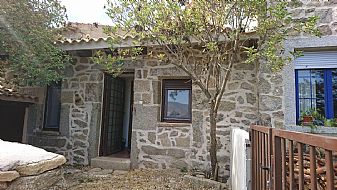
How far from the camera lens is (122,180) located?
4.75 m

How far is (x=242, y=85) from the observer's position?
5.28 meters

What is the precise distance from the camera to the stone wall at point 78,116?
6090 millimetres

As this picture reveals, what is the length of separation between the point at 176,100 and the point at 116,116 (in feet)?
6.94

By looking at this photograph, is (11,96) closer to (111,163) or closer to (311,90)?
(111,163)

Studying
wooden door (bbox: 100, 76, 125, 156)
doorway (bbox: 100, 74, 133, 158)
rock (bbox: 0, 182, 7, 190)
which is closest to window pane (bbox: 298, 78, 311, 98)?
doorway (bbox: 100, 74, 133, 158)

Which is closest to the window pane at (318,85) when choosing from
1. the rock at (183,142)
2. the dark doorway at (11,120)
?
the rock at (183,142)

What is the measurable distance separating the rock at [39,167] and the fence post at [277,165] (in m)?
2.60

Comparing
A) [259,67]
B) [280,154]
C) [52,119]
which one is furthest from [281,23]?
[52,119]

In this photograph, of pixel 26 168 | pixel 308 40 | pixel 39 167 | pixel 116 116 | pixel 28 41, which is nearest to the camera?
pixel 26 168

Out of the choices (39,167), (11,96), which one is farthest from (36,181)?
(11,96)

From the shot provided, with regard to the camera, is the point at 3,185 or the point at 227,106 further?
the point at 227,106

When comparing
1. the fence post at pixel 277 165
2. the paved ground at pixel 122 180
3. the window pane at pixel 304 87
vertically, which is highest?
the window pane at pixel 304 87

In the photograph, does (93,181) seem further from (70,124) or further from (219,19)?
(219,19)

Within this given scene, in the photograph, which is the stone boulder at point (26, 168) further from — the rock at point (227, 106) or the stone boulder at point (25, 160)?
the rock at point (227, 106)
